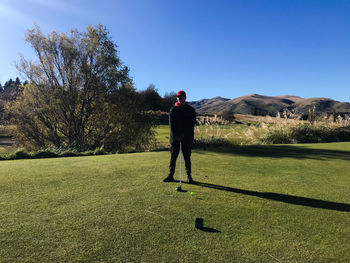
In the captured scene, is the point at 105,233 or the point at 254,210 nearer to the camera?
the point at 105,233

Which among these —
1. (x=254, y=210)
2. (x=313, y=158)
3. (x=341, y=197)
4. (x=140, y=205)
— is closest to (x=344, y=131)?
(x=313, y=158)

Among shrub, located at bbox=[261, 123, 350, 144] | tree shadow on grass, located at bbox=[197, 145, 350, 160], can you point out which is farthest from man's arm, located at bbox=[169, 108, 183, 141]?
shrub, located at bbox=[261, 123, 350, 144]

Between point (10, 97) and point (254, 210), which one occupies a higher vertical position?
point (10, 97)

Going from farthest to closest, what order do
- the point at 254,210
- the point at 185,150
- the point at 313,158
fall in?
the point at 313,158 → the point at 185,150 → the point at 254,210

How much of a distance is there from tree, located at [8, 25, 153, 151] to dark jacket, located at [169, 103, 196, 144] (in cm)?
939

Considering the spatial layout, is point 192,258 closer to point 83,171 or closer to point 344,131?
point 83,171

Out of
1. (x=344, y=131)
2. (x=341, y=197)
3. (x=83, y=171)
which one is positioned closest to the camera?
(x=341, y=197)

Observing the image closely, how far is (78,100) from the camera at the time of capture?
14820 mm

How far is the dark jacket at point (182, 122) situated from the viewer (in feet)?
17.6

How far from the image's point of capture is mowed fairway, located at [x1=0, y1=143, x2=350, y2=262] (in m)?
2.36

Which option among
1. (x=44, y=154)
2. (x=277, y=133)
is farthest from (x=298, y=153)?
(x=44, y=154)

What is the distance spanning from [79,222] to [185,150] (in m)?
2.99

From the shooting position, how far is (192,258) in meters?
2.26

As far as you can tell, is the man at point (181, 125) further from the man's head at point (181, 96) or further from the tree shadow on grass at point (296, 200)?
the tree shadow on grass at point (296, 200)
